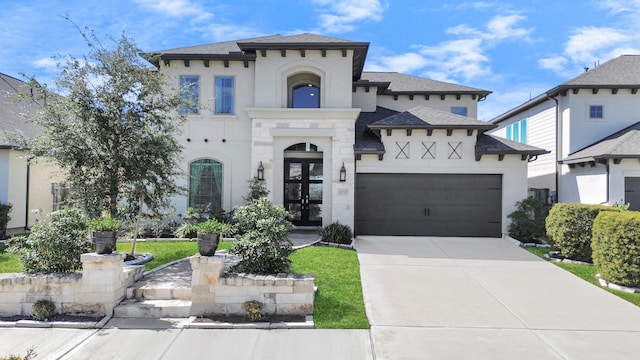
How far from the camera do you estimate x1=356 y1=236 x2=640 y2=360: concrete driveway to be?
15.7ft

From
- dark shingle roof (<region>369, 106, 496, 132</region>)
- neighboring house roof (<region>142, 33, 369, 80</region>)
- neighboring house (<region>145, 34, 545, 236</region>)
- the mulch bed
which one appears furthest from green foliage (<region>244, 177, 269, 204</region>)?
the mulch bed

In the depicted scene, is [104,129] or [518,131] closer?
Answer: [104,129]

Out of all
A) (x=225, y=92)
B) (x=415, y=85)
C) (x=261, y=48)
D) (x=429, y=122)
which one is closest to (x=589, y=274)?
(x=429, y=122)

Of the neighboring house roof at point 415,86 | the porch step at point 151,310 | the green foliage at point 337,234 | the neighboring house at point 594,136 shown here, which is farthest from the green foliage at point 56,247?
the neighboring house at point 594,136

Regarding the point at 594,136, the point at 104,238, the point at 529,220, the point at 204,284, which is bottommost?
the point at 204,284

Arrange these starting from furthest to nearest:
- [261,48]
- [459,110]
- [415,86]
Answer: [415,86], [459,110], [261,48]

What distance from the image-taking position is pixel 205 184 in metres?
13.5

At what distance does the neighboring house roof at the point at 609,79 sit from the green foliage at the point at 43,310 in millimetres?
17367

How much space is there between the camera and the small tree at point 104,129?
26.7ft

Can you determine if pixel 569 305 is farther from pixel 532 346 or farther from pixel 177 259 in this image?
pixel 177 259

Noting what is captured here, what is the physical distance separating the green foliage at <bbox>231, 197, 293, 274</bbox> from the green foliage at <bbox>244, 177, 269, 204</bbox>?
220 inches

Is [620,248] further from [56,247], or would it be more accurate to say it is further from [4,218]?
[4,218]

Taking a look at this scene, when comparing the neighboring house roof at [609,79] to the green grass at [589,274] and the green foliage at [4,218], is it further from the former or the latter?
the green foliage at [4,218]

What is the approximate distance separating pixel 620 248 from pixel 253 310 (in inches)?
286
